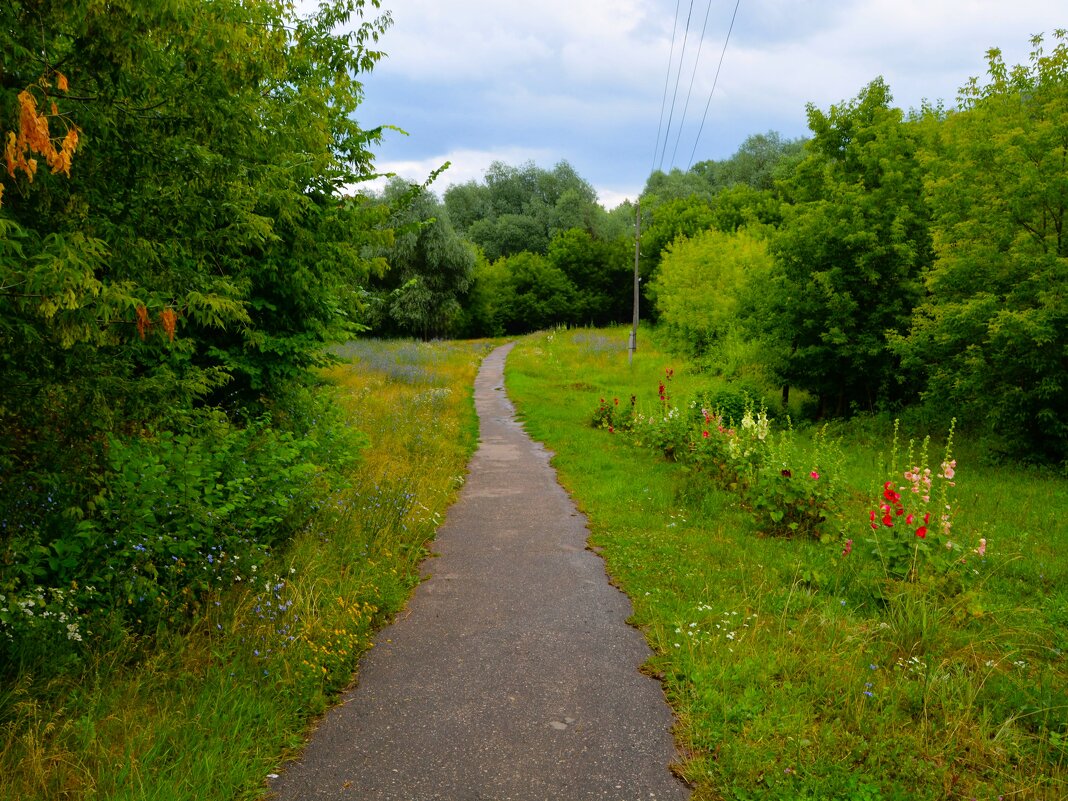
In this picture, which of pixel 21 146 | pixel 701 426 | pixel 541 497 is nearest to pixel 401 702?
pixel 21 146

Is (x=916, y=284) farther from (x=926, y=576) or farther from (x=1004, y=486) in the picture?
(x=926, y=576)

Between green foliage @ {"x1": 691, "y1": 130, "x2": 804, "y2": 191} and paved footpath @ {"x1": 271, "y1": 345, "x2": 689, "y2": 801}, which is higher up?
green foliage @ {"x1": 691, "y1": 130, "x2": 804, "y2": 191}

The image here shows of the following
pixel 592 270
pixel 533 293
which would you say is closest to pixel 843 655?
pixel 533 293

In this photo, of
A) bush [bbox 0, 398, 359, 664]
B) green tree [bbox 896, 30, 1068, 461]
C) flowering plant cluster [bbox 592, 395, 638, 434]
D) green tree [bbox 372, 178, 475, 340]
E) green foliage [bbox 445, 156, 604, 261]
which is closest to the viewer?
bush [bbox 0, 398, 359, 664]

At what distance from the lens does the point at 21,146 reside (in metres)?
2.33

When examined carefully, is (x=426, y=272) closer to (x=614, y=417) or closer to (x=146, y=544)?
(x=614, y=417)

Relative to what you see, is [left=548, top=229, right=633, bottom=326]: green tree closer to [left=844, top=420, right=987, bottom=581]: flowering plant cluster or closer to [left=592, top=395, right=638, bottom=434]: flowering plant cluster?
[left=592, top=395, right=638, bottom=434]: flowering plant cluster

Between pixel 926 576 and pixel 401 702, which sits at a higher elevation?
pixel 926 576

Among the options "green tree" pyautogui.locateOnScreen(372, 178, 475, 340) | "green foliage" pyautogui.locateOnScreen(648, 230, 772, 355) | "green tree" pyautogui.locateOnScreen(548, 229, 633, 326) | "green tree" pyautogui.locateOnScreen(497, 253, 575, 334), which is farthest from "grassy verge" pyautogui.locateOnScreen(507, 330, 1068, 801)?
"green tree" pyautogui.locateOnScreen(548, 229, 633, 326)

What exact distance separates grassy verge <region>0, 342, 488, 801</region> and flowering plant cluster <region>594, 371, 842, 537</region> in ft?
13.4

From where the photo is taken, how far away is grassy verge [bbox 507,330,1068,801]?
3145mm

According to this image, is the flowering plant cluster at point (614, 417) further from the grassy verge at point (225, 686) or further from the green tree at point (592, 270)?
the green tree at point (592, 270)

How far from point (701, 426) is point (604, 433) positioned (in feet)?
12.1

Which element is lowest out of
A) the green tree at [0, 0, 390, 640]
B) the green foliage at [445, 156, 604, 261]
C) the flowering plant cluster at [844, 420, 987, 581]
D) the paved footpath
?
the paved footpath
